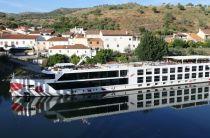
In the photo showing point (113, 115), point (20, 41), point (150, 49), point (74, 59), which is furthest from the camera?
point (20, 41)

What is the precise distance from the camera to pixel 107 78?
1272 inches

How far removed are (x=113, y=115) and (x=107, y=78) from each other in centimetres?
589

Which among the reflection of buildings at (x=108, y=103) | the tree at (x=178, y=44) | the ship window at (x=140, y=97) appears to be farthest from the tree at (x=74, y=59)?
the tree at (x=178, y=44)

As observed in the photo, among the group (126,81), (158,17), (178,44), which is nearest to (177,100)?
(126,81)

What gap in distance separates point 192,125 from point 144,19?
54903 mm

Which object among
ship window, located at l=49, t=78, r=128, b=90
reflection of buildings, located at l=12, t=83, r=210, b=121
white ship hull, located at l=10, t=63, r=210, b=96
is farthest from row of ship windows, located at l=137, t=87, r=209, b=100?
ship window, located at l=49, t=78, r=128, b=90

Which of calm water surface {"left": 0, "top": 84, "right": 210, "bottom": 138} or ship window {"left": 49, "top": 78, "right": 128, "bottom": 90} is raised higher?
ship window {"left": 49, "top": 78, "right": 128, "bottom": 90}

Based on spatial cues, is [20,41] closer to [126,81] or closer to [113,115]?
[126,81]

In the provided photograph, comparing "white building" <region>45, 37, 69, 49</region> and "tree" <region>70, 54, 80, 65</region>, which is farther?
"white building" <region>45, 37, 69, 49</region>

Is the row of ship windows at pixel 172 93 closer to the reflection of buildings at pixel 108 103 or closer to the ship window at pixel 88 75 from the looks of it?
the reflection of buildings at pixel 108 103

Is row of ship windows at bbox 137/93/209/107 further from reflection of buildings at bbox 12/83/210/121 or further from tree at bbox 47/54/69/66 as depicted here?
tree at bbox 47/54/69/66

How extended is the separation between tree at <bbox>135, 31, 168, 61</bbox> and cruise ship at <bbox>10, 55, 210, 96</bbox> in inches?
205

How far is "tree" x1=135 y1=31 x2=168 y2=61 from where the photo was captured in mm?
43031

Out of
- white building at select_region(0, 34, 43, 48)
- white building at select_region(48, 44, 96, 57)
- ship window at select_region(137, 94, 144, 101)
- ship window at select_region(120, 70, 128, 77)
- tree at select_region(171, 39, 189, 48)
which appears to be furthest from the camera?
white building at select_region(0, 34, 43, 48)
